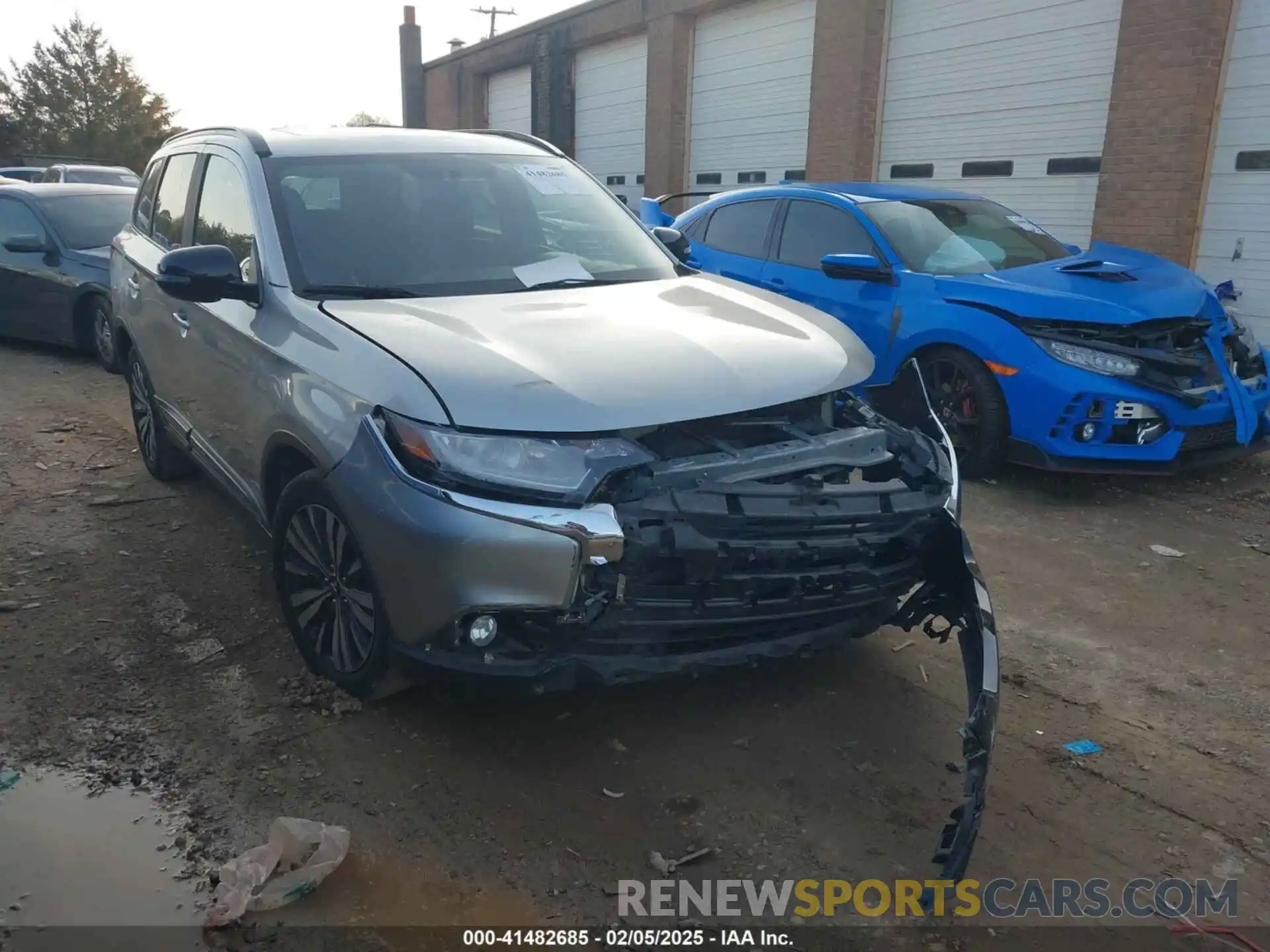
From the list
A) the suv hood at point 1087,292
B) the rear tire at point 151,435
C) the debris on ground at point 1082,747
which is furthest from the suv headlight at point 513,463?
the suv hood at point 1087,292

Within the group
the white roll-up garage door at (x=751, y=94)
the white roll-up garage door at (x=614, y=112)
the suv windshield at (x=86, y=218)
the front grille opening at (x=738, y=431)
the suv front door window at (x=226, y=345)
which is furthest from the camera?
the white roll-up garage door at (x=614, y=112)

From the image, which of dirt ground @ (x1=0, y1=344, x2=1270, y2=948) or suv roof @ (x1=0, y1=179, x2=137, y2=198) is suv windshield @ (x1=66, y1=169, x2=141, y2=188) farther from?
dirt ground @ (x1=0, y1=344, x2=1270, y2=948)

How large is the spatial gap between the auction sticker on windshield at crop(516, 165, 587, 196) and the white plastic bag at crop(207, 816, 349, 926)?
276cm

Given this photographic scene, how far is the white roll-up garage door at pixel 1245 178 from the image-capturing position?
8.67 metres

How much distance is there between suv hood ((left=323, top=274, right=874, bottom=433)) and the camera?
2785 mm

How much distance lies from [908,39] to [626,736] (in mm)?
11616

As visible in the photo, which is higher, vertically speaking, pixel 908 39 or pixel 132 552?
pixel 908 39

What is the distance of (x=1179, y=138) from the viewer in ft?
30.0

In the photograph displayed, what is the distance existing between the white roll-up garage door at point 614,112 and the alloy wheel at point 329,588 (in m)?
15.4

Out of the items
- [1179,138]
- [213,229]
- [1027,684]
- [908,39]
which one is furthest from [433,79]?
[1027,684]

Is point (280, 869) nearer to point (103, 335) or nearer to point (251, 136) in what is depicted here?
point (251, 136)

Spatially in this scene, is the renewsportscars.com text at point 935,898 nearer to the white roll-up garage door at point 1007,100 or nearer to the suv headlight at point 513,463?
the suv headlight at point 513,463

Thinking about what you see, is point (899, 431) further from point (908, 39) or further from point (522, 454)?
point (908, 39)

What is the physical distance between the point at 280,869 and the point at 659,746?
1175mm
